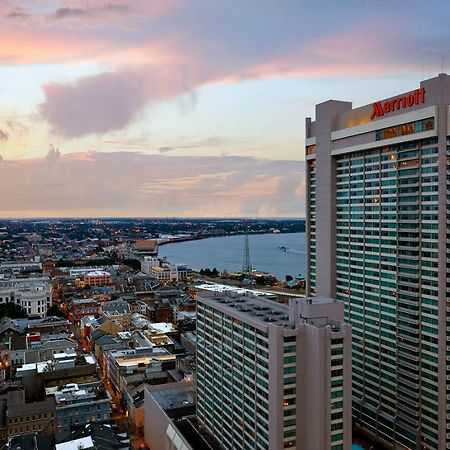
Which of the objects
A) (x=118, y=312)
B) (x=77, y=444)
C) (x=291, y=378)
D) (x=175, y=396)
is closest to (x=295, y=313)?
(x=291, y=378)

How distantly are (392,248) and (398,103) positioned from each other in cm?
914

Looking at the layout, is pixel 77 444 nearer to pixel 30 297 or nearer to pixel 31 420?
pixel 31 420

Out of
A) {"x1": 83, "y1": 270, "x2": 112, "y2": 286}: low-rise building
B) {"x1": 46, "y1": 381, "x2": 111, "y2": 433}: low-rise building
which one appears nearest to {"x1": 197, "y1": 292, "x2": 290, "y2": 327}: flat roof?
{"x1": 46, "y1": 381, "x2": 111, "y2": 433}: low-rise building

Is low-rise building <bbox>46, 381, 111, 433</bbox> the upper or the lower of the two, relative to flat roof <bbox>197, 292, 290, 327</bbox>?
lower

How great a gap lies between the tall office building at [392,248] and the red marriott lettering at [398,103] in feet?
0.20

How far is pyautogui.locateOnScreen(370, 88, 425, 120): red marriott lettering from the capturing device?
29.5 metres

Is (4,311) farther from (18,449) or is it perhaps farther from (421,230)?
(421,230)

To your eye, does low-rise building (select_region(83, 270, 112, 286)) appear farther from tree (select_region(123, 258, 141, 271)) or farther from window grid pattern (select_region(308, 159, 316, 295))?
window grid pattern (select_region(308, 159, 316, 295))

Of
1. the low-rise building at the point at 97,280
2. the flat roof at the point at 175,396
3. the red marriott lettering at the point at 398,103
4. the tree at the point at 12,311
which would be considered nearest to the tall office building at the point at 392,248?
the red marriott lettering at the point at 398,103

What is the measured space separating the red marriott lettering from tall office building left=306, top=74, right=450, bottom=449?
0.06 meters

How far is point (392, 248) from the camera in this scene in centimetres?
3272

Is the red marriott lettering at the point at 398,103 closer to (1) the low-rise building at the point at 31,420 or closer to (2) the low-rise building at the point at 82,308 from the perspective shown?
(1) the low-rise building at the point at 31,420

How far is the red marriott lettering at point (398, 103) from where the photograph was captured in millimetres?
29469

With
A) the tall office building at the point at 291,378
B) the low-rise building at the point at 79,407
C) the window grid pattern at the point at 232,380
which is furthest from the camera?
the low-rise building at the point at 79,407
